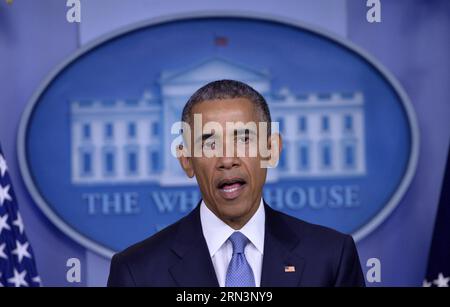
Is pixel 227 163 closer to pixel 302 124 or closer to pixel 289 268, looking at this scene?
pixel 289 268

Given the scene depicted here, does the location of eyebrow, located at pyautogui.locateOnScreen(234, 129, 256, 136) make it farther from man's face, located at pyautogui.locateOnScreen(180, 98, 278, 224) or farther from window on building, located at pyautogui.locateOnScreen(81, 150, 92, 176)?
window on building, located at pyautogui.locateOnScreen(81, 150, 92, 176)

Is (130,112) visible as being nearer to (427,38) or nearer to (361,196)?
(361,196)

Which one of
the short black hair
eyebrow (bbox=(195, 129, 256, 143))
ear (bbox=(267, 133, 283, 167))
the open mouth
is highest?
the short black hair

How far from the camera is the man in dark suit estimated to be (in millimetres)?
2084

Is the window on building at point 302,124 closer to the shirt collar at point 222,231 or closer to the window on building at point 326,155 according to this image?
the window on building at point 326,155

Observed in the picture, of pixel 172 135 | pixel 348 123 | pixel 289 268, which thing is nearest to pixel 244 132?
pixel 289 268

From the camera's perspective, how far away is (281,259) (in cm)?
209

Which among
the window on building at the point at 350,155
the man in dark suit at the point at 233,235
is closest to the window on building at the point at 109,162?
the man in dark suit at the point at 233,235

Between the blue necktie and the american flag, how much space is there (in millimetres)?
762

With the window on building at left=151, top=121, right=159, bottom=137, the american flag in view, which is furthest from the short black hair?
the american flag

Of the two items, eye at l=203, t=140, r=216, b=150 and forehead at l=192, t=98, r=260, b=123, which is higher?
forehead at l=192, t=98, r=260, b=123

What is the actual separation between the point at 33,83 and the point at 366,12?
1.14m

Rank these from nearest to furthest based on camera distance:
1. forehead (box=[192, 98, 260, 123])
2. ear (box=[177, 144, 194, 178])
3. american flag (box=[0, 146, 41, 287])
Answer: forehead (box=[192, 98, 260, 123])
ear (box=[177, 144, 194, 178])
american flag (box=[0, 146, 41, 287])

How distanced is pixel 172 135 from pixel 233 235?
1.92 ft
